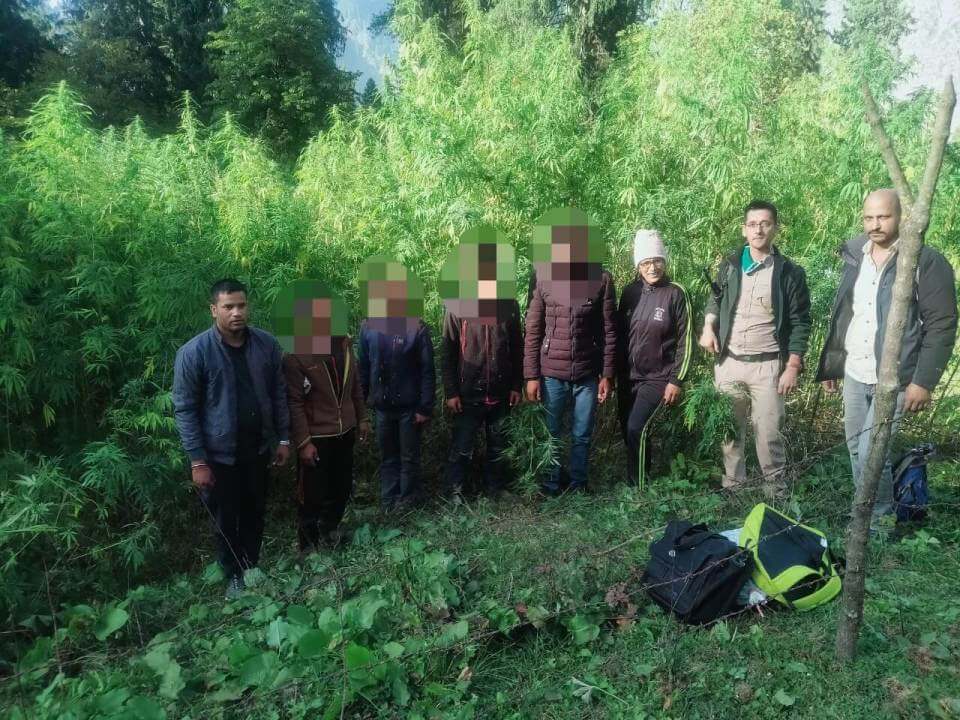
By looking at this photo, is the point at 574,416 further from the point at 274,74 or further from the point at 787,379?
the point at 274,74

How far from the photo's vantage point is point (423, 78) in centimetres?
522

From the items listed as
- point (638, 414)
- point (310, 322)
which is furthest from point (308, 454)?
point (638, 414)

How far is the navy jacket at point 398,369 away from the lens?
3623mm

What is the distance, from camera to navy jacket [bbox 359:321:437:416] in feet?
11.9

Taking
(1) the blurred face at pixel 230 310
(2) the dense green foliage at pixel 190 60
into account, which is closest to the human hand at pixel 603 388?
(1) the blurred face at pixel 230 310

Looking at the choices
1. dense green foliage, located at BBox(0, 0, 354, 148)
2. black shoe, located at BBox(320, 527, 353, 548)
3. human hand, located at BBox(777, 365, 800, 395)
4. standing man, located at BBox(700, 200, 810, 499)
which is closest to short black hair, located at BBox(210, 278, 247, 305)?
black shoe, located at BBox(320, 527, 353, 548)

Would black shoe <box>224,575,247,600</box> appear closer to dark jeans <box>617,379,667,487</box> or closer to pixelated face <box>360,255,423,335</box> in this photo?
pixelated face <box>360,255,423,335</box>

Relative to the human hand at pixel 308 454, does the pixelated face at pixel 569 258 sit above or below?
above

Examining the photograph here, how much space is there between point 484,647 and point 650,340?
78.7 inches

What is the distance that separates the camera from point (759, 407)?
11.9ft

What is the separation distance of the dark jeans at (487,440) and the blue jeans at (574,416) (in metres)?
0.26

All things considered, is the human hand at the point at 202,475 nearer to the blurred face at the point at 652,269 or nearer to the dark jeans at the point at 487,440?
the dark jeans at the point at 487,440

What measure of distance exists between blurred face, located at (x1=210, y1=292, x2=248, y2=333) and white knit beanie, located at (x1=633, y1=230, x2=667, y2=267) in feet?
6.86

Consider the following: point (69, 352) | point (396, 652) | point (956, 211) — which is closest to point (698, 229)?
point (956, 211)
